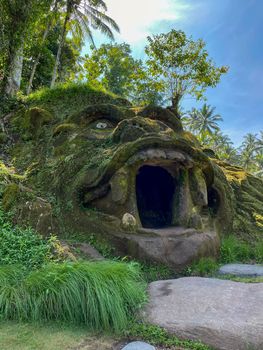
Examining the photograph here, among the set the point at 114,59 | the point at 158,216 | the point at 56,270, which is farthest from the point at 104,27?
the point at 56,270

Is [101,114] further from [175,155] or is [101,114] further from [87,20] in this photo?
[87,20]

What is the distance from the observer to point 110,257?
5.18 m

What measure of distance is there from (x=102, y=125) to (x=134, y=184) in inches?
81.1

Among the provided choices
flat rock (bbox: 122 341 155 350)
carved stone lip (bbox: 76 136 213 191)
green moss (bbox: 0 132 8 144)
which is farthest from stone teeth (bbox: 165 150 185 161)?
green moss (bbox: 0 132 8 144)

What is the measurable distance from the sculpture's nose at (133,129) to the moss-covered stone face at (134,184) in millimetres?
17

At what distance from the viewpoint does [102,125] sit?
7.22 meters

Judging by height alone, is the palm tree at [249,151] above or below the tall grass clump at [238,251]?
above

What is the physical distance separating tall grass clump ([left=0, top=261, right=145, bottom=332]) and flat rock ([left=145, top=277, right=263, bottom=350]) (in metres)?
0.36

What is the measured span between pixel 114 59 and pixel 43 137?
17072 millimetres

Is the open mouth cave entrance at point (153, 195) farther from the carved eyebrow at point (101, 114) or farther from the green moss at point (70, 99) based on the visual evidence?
the green moss at point (70, 99)

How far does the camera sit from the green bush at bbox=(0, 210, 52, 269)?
14.2 feet

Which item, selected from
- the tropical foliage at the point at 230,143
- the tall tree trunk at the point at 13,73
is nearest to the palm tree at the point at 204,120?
the tropical foliage at the point at 230,143

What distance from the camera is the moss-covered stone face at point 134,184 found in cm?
539

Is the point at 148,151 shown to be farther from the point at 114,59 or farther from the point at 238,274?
the point at 114,59
